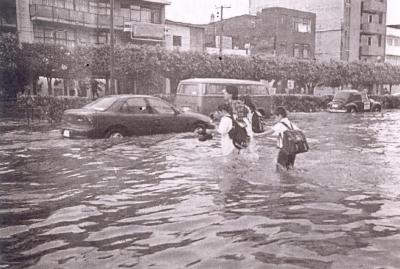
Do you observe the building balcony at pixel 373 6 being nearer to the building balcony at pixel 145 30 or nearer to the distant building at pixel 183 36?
the distant building at pixel 183 36

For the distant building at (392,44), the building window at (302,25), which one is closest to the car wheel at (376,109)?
the building window at (302,25)

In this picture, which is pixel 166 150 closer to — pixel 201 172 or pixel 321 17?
pixel 201 172

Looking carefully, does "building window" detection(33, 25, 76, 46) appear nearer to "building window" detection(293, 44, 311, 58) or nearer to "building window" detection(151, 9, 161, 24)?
"building window" detection(151, 9, 161, 24)

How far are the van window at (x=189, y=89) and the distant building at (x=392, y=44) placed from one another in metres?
45.5

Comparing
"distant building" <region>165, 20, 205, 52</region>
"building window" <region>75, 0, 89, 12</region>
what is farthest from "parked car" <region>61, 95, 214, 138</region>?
"distant building" <region>165, 20, 205, 52</region>

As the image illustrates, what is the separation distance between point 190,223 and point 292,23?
45967mm

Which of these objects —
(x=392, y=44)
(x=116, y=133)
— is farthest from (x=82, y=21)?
(x=392, y=44)

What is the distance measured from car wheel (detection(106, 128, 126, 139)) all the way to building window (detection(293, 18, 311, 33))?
39.4 meters

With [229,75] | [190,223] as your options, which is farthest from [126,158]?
[229,75]

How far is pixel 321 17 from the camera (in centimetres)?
5303

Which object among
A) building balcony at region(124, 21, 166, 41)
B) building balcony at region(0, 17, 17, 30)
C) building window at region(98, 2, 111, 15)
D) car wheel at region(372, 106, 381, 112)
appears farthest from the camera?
building balcony at region(124, 21, 166, 41)

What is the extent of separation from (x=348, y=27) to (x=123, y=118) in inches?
Answer: 1730

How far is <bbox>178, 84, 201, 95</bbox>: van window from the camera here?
18875 mm

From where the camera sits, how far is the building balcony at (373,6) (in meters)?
54.0
